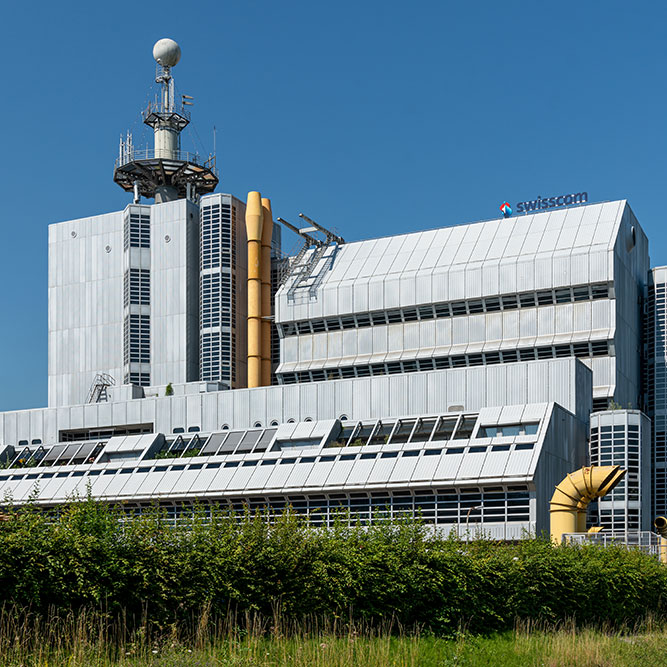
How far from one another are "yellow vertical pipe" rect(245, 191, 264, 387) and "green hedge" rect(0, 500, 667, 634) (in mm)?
56484

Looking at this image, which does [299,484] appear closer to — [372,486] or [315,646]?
[372,486]

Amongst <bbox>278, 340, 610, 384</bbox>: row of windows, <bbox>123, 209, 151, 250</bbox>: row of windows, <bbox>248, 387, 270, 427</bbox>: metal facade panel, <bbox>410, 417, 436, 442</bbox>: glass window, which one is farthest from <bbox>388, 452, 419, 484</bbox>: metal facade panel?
<bbox>123, 209, 151, 250</bbox>: row of windows

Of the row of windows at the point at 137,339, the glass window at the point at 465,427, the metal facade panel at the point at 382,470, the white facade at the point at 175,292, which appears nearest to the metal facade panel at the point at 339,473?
the metal facade panel at the point at 382,470

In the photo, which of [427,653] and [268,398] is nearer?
[427,653]

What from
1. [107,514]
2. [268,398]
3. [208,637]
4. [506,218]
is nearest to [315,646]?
[208,637]

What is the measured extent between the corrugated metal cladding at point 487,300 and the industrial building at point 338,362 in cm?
17

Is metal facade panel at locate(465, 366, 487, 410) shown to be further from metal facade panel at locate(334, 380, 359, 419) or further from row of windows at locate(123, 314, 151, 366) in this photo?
row of windows at locate(123, 314, 151, 366)

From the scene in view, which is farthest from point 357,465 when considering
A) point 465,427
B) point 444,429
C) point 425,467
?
point 465,427

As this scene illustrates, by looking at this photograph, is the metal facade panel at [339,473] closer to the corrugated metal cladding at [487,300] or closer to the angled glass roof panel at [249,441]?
the angled glass roof panel at [249,441]

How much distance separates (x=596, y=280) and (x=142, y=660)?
5895 centimetres

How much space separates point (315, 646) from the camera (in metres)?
22.9

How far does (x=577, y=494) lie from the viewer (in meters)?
53.6

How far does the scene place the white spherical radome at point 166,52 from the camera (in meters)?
101

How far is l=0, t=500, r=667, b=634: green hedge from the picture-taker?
22172mm
